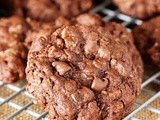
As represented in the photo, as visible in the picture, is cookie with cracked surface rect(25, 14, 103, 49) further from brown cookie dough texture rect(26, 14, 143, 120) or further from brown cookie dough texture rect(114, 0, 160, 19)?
brown cookie dough texture rect(114, 0, 160, 19)

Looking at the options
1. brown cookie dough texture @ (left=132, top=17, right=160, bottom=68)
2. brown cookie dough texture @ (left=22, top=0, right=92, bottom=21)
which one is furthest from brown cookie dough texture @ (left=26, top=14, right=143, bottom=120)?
brown cookie dough texture @ (left=22, top=0, right=92, bottom=21)

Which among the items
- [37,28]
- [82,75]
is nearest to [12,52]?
[37,28]

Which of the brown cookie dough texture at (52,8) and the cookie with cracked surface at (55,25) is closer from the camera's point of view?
the cookie with cracked surface at (55,25)

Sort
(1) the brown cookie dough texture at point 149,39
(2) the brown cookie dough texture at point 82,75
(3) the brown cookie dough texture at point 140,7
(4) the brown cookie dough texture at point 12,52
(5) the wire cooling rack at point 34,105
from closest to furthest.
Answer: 1. (2) the brown cookie dough texture at point 82,75
2. (5) the wire cooling rack at point 34,105
3. (4) the brown cookie dough texture at point 12,52
4. (1) the brown cookie dough texture at point 149,39
5. (3) the brown cookie dough texture at point 140,7

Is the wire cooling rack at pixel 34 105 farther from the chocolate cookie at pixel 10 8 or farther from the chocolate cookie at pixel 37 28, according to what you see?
the chocolate cookie at pixel 10 8

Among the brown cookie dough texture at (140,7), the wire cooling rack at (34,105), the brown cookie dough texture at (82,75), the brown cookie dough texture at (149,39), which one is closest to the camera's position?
the brown cookie dough texture at (82,75)

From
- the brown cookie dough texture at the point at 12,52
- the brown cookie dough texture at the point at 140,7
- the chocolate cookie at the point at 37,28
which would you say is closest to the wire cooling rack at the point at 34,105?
the brown cookie dough texture at the point at 12,52
